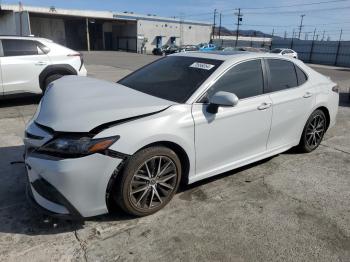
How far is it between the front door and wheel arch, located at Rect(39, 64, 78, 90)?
17.7 ft

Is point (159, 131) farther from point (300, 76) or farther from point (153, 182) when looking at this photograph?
point (300, 76)

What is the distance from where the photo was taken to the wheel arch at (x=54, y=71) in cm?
767

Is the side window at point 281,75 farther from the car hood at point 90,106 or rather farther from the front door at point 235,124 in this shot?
the car hood at point 90,106

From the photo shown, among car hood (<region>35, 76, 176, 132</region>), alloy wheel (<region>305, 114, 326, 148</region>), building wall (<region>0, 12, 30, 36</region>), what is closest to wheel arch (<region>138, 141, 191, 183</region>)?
car hood (<region>35, 76, 176, 132</region>)

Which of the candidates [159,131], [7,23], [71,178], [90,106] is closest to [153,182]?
[159,131]

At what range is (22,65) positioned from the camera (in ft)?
24.2

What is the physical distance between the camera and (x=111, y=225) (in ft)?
10.1

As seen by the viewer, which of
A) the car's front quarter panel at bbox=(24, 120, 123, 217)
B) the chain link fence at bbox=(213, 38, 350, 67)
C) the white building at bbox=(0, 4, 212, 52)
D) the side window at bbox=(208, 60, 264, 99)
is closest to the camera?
the car's front quarter panel at bbox=(24, 120, 123, 217)

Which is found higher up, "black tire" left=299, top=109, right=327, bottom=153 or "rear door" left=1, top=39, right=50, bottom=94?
"rear door" left=1, top=39, right=50, bottom=94

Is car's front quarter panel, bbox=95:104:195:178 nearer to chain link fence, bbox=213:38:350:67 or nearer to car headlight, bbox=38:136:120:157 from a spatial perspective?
car headlight, bbox=38:136:120:157

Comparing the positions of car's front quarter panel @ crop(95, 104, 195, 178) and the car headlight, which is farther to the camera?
car's front quarter panel @ crop(95, 104, 195, 178)

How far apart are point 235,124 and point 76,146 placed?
1.76 m

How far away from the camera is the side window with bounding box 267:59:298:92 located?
4.21 m

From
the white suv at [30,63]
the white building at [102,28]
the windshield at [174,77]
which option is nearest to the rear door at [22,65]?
the white suv at [30,63]
